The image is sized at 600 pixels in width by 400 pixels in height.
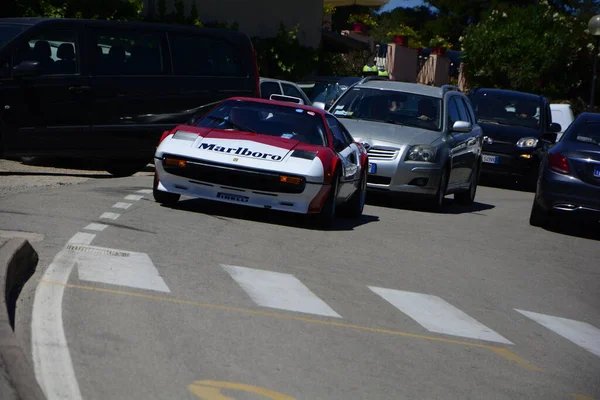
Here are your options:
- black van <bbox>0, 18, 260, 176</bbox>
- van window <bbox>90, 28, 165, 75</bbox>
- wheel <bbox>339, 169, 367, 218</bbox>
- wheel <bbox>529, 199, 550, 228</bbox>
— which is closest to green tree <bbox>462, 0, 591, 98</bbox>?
black van <bbox>0, 18, 260, 176</bbox>

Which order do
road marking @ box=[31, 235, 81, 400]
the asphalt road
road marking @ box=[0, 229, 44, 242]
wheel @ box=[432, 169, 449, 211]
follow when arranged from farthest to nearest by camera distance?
wheel @ box=[432, 169, 449, 211]
road marking @ box=[0, 229, 44, 242]
the asphalt road
road marking @ box=[31, 235, 81, 400]

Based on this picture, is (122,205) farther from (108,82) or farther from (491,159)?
(491,159)

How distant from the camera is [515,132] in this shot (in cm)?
2262

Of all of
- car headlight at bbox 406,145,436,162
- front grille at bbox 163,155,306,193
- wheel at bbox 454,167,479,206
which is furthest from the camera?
wheel at bbox 454,167,479,206

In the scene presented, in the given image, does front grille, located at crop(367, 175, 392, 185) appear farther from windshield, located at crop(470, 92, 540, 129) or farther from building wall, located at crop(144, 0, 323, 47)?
building wall, located at crop(144, 0, 323, 47)

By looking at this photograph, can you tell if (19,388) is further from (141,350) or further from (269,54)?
(269,54)

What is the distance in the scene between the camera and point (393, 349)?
7.16 meters

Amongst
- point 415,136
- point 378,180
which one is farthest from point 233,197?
point 415,136

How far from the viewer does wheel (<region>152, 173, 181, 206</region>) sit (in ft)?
41.1

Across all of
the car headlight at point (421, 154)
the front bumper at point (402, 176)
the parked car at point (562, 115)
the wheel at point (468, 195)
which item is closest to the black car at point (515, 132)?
the wheel at point (468, 195)

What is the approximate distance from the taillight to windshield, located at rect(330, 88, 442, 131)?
2.03 metres

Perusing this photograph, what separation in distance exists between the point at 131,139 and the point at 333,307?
7.76 meters

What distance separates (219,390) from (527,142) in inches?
682

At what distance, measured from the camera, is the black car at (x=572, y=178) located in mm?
14516
